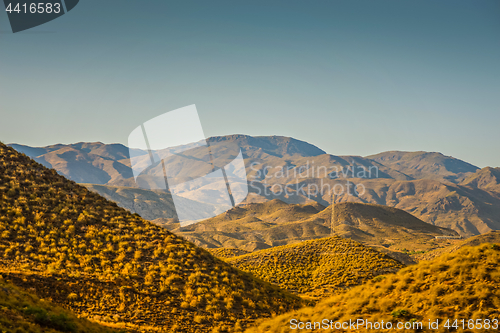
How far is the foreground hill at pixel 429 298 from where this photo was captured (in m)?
11.8

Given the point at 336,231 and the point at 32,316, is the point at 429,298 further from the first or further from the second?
the point at 336,231

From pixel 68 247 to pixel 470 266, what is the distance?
741 inches

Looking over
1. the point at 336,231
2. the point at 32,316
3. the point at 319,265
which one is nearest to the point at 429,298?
the point at 32,316

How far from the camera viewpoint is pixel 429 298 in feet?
42.5

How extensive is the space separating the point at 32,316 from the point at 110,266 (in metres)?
5.77

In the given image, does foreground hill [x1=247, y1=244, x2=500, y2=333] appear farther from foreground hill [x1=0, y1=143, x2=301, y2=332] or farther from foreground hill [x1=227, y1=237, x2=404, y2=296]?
foreground hill [x1=227, y1=237, x2=404, y2=296]

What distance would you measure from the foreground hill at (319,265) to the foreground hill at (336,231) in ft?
190

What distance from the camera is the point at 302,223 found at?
140 meters

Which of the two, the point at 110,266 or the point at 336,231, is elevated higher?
the point at 110,266

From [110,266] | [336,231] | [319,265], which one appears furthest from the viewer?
[336,231]

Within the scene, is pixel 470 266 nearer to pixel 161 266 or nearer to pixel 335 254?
pixel 161 266

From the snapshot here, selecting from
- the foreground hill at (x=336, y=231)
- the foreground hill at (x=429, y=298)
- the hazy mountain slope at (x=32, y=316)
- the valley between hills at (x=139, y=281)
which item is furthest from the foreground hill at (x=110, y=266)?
the foreground hill at (x=336, y=231)

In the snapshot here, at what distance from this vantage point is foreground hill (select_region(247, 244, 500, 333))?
1184 cm

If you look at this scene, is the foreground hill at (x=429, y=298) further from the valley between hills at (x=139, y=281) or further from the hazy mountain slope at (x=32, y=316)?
the hazy mountain slope at (x=32, y=316)
